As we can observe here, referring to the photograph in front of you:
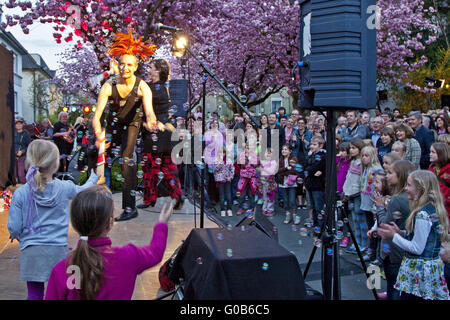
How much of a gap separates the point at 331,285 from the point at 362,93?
61.6 inches

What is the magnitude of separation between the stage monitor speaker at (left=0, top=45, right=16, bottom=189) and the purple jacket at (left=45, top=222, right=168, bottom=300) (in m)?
9.34

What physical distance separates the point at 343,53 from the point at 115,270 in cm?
238

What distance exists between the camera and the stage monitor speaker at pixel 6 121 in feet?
34.0

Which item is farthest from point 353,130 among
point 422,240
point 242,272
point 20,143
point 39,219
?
point 20,143

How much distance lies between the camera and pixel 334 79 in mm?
3451

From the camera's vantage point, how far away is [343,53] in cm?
338

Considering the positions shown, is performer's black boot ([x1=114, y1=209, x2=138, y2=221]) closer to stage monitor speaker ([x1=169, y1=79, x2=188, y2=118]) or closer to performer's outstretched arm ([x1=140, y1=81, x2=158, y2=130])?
performer's outstretched arm ([x1=140, y1=81, x2=158, y2=130])

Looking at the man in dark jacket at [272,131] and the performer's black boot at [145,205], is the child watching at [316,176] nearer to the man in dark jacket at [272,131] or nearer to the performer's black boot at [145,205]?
the man in dark jacket at [272,131]

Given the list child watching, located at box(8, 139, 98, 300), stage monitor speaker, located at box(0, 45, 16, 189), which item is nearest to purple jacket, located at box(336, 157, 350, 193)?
child watching, located at box(8, 139, 98, 300)

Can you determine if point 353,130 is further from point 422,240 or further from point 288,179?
point 422,240

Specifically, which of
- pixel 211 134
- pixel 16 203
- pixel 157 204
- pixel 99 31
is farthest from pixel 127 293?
pixel 99 31

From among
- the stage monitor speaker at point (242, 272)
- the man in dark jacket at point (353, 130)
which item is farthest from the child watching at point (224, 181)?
the stage monitor speaker at point (242, 272)

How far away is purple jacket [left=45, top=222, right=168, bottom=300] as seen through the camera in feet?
7.13
